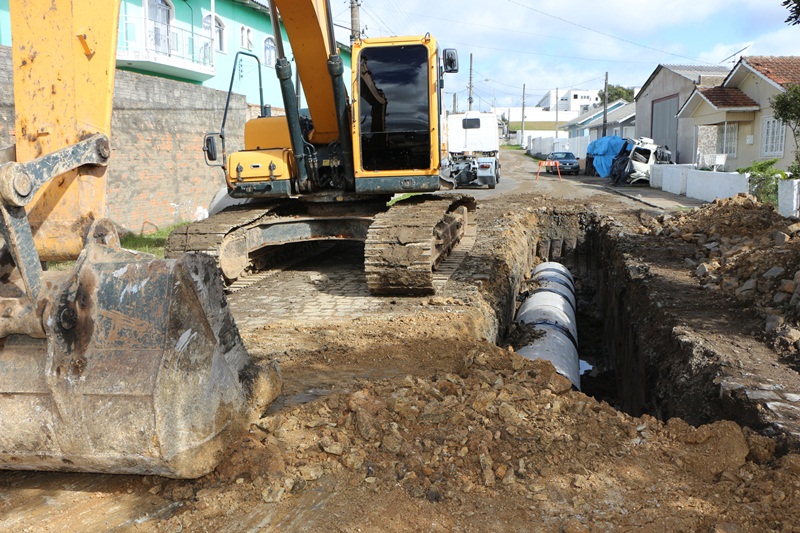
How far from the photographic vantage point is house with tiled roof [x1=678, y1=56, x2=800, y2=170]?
22125mm

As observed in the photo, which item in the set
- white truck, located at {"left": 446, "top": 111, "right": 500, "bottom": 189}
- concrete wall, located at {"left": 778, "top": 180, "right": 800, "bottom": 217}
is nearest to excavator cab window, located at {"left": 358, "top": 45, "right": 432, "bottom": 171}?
concrete wall, located at {"left": 778, "top": 180, "right": 800, "bottom": 217}

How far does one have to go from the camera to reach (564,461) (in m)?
3.42

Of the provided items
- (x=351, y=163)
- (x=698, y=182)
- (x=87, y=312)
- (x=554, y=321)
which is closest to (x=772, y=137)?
(x=698, y=182)

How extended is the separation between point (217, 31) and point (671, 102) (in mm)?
21980

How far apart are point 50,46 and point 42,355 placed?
1384mm

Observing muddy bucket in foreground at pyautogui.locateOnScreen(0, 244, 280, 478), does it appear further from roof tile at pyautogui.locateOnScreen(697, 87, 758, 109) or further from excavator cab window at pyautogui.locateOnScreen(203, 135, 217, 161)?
roof tile at pyautogui.locateOnScreen(697, 87, 758, 109)

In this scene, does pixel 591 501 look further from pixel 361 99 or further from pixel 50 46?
pixel 361 99

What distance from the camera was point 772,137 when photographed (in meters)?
22.7

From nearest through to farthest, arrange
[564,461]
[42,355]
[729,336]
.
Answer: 1. [42,355]
2. [564,461]
3. [729,336]

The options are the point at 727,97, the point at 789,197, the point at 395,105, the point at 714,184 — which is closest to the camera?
the point at 395,105

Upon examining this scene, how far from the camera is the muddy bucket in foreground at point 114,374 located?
288 centimetres

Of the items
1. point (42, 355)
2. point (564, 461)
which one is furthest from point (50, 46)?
point (564, 461)

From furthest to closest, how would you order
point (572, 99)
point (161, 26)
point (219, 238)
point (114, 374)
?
point (572, 99) → point (161, 26) → point (219, 238) → point (114, 374)

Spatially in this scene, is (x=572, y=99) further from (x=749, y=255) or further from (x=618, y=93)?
(x=749, y=255)
